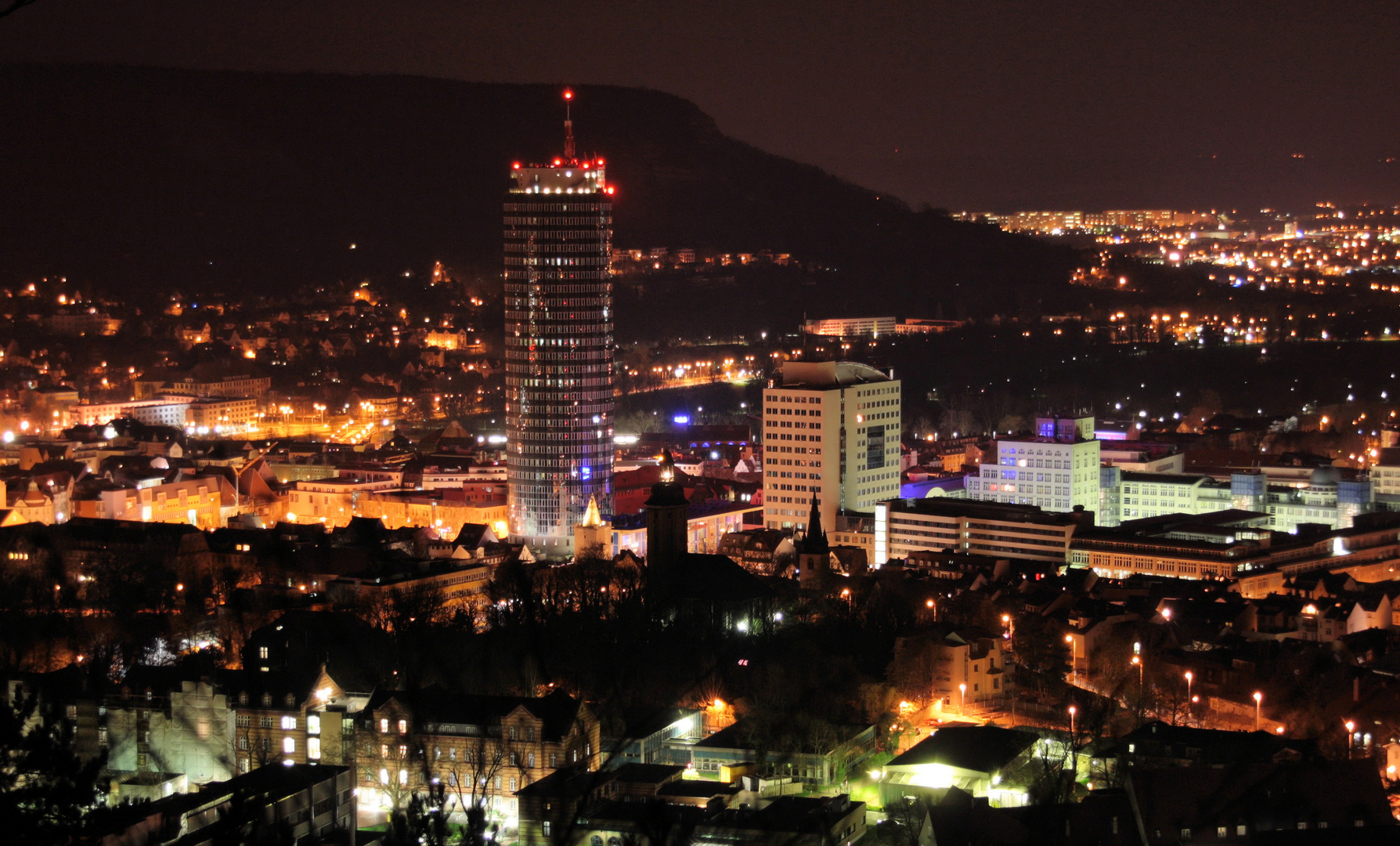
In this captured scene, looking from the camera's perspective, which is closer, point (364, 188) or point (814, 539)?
point (814, 539)

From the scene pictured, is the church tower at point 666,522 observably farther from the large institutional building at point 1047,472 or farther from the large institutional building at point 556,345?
the large institutional building at point 1047,472

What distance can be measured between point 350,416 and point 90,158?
3939 cm

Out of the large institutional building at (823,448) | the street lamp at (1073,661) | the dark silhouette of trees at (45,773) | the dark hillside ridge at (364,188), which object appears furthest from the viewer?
the dark hillside ridge at (364,188)

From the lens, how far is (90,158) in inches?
3290

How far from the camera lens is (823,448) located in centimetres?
3381

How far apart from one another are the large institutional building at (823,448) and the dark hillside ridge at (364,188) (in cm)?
3675

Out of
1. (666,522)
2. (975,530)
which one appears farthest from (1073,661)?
(975,530)

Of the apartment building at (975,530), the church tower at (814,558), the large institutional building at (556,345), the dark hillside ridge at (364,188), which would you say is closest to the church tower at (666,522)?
the church tower at (814,558)

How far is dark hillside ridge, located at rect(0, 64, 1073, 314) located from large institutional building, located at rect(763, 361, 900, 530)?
36.8m

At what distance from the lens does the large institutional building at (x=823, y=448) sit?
111 ft

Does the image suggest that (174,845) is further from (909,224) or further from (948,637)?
(909,224)

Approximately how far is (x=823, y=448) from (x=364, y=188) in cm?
5708

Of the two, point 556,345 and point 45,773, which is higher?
point 556,345

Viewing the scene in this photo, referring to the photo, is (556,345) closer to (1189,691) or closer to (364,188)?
(1189,691)
